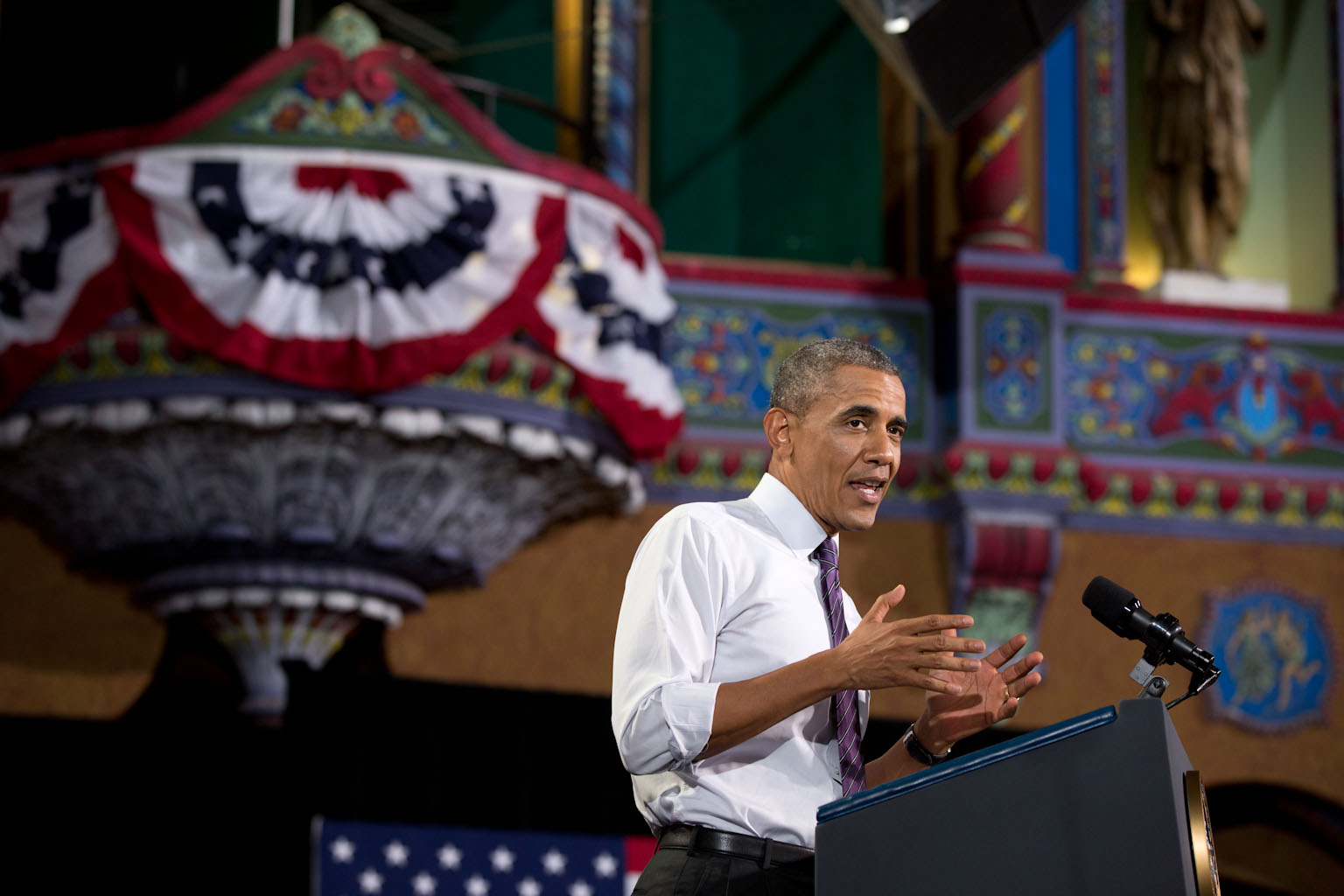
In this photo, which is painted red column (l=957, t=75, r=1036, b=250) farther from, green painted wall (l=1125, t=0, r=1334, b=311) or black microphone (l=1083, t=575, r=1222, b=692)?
black microphone (l=1083, t=575, r=1222, b=692)

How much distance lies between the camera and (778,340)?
7105mm

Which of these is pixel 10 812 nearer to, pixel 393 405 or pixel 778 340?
pixel 393 405

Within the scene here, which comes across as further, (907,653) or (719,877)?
(719,877)

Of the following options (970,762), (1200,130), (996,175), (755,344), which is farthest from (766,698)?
(1200,130)

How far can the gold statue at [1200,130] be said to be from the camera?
303 inches

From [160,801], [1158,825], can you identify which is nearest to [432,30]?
[160,801]

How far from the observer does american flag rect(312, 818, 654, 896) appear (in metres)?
5.76

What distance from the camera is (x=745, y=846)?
7.33 ft

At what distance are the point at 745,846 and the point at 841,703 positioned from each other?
25cm

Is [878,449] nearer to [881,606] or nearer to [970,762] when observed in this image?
[881,606]

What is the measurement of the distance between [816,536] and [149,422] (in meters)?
4.07

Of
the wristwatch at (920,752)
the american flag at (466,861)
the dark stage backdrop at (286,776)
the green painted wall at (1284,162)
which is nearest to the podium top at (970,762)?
the wristwatch at (920,752)

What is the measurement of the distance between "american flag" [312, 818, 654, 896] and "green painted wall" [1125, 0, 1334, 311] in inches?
149

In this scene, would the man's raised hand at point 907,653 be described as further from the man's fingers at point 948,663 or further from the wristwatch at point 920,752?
the wristwatch at point 920,752
